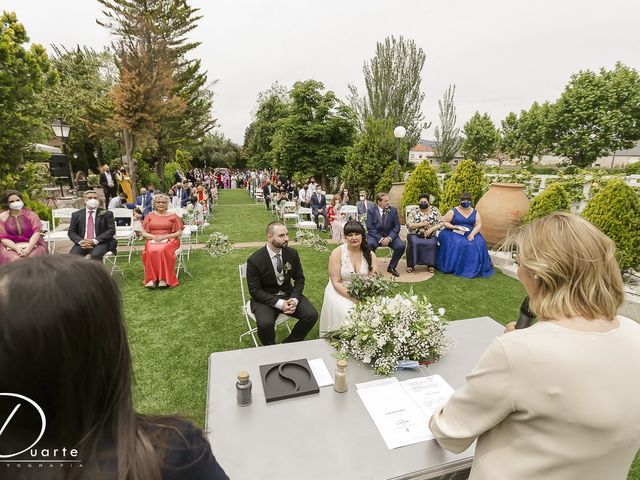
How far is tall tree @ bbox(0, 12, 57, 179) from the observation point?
8469 mm

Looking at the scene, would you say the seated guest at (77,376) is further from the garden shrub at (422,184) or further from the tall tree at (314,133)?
the tall tree at (314,133)

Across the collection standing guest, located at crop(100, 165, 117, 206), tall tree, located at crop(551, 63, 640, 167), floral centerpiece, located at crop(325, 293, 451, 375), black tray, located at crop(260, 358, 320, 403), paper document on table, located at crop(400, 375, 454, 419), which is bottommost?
paper document on table, located at crop(400, 375, 454, 419)

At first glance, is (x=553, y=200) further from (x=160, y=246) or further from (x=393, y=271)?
(x=160, y=246)

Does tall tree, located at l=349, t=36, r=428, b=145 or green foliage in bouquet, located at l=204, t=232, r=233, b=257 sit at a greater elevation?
tall tree, located at l=349, t=36, r=428, b=145

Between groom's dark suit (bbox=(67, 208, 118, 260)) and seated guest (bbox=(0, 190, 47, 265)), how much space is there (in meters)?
0.56

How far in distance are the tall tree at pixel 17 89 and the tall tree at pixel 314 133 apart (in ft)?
36.2

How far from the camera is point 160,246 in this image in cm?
634

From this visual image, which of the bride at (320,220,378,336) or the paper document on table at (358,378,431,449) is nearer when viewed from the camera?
the paper document on table at (358,378,431,449)

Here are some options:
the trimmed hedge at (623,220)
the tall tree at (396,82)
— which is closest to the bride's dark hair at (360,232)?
the trimmed hedge at (623,220)

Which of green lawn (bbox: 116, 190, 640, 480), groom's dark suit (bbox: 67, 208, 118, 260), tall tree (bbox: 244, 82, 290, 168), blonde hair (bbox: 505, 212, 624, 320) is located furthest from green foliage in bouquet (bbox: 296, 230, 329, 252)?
tall tree (bbox: 244, 82, 290, 168)

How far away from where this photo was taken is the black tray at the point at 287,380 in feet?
7.14

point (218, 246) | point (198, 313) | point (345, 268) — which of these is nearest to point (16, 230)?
point (198, 313)

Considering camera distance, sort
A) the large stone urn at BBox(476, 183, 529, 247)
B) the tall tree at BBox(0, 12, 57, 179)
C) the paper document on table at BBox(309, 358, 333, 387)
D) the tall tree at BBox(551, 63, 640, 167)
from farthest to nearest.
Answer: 1. the tall tree at BBox(551, 63, 640, 167)
2. the tall tree at BBox(0, 12, 57, 179)
3. the large stone urn at BBox(476, 183, 529, 247)
4. the paper document on table at BBox(309, 358, 333, 387)

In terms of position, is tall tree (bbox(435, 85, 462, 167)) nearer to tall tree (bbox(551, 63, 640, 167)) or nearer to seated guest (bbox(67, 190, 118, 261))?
tall tree (bbox(551, 63, 640, 167))
